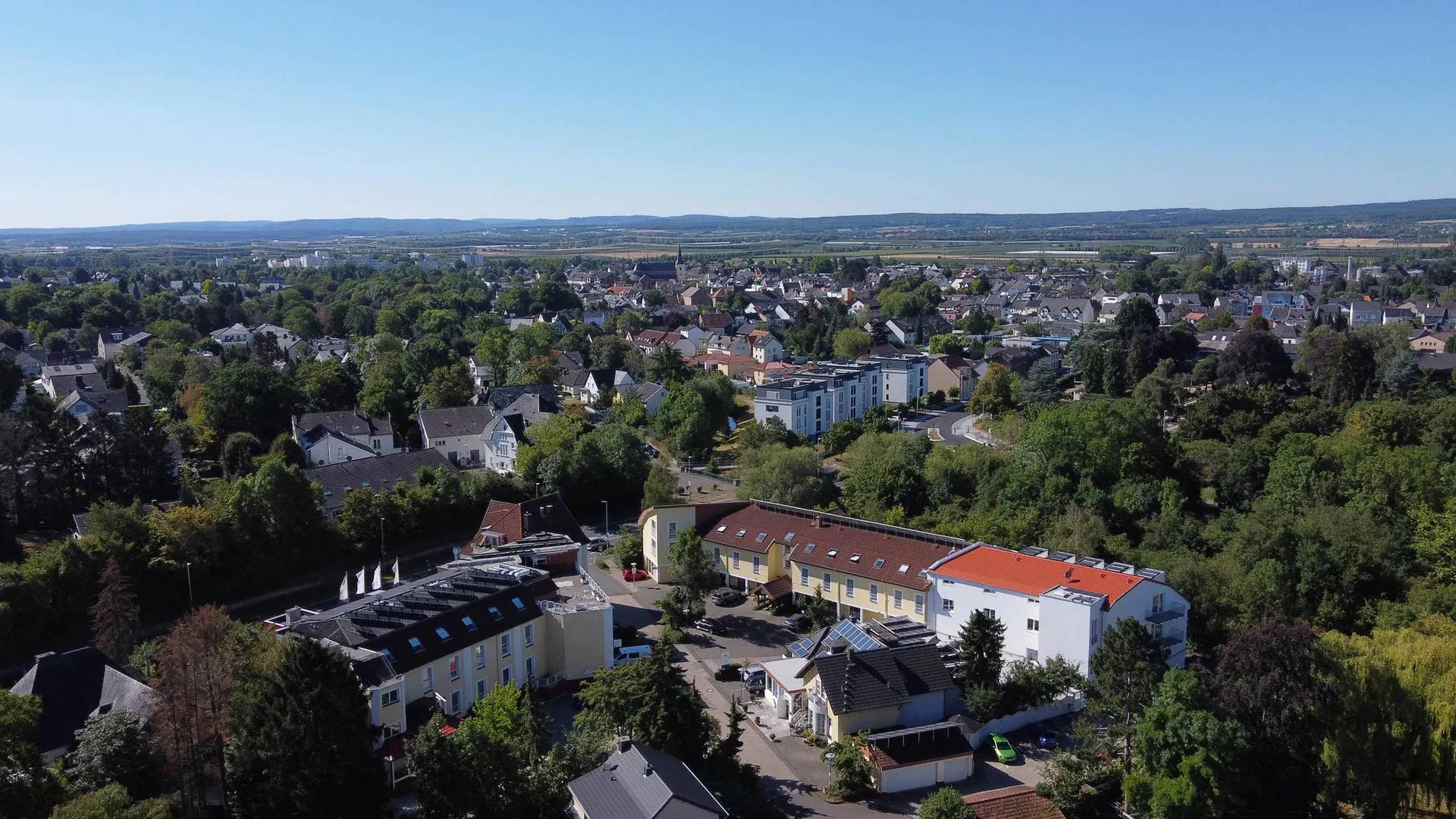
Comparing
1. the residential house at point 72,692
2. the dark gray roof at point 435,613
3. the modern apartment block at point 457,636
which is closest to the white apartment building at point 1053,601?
the modern apartment block at point 457,636

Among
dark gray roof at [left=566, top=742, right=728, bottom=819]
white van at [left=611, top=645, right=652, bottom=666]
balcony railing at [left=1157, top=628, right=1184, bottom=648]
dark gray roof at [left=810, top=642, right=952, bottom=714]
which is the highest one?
dark gray roof at [left=566, top=742, right=728, bottom=819]

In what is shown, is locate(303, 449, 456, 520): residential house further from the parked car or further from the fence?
the fence

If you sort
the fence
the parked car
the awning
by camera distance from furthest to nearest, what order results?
the parked car
the awning
the fence

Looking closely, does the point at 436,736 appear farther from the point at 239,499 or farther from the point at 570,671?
the point at 239,499

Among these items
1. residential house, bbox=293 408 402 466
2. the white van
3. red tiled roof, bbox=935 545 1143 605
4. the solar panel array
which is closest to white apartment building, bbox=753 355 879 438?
residential house, bbox=293 408 402 466

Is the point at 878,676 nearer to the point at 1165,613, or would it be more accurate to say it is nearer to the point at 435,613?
the point at 1165,613

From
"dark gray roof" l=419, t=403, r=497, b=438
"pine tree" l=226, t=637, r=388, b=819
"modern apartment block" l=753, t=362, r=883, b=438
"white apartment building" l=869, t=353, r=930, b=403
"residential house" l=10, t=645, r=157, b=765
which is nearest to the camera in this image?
"pine tree" l=226, t=637, r=388, b=819

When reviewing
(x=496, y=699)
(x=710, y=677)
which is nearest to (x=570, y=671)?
(x=710, y=677)

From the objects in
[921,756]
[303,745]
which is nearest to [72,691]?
[303,745]
